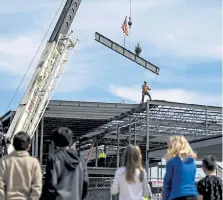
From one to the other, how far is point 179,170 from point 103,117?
2379 cm

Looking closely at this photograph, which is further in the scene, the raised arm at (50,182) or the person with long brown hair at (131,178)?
the person with long brown hair at (131,178)

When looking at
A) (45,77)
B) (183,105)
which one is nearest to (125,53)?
(183,105)

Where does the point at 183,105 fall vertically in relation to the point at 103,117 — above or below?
above

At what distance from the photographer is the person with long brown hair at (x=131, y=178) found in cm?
719

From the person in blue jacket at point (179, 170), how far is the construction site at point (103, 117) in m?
12.6

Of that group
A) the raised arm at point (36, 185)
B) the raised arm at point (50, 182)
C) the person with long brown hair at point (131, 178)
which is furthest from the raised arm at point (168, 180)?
the raised arm at point (36, 185)

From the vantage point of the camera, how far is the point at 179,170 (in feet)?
23.2

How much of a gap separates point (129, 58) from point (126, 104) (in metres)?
4.05

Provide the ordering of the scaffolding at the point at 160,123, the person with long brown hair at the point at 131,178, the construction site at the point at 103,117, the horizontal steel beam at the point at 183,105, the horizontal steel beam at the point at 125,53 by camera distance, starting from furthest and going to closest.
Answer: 1. the horizontal steel beam at the point at 125,53
2. the scaffolding at the point at 160,123
3. the horizontal steel beam at the point at 183,105
4. the construction site at the point at 103,117
5. the person with long brown hair at the point at 131,178

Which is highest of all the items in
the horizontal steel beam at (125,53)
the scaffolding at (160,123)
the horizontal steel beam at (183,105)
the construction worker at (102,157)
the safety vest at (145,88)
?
the horizontal steel beam at (125,53)

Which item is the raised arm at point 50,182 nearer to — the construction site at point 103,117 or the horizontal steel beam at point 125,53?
the construction site at point 103,117

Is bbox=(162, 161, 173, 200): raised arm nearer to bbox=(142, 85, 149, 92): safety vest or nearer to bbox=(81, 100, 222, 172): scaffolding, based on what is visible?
bbox=(81, 100, 222, 172): scaffolding

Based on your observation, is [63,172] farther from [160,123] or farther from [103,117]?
[160,123]

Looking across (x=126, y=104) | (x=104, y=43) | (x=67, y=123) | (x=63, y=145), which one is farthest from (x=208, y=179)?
(x=67, y=123)
